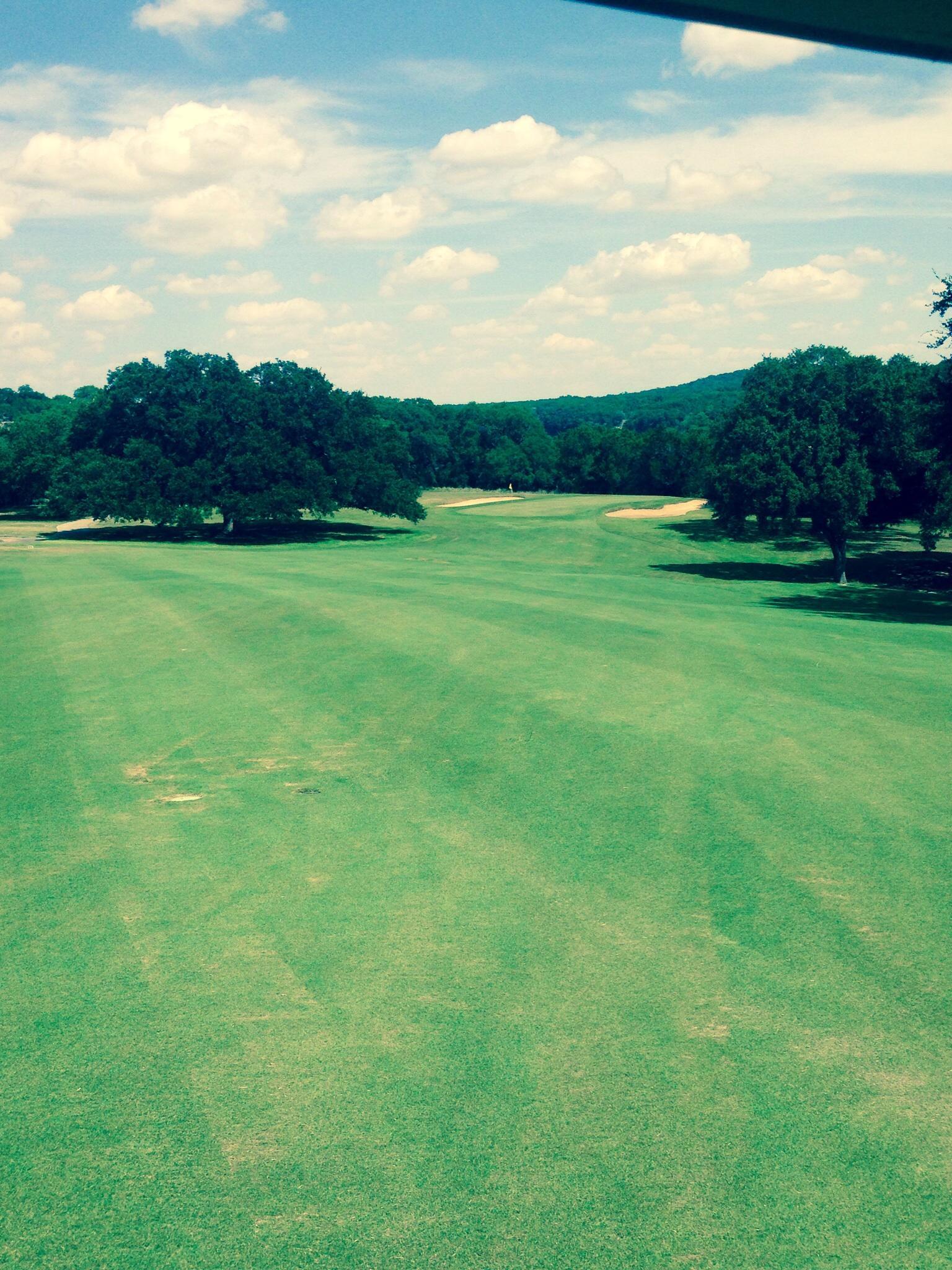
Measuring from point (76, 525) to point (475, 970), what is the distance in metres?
83.6

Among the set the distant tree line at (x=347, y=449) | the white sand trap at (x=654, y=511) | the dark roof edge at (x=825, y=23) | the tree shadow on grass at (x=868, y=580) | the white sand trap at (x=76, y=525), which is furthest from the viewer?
the white sand trap at (x=654, y=511)

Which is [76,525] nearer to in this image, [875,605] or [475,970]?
[875,605]

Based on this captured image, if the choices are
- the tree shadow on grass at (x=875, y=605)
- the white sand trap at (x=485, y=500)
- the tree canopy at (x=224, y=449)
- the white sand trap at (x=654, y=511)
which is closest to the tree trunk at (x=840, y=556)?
the tree shadow on grass at (x=875, y=605)

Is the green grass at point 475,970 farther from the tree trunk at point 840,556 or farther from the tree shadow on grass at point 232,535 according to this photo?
the tree shadow on grass at point 232,535

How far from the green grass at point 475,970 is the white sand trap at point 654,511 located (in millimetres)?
80411

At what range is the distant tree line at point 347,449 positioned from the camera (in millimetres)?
54344

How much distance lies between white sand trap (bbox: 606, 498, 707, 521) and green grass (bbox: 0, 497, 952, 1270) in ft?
264

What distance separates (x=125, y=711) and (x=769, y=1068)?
11127 mm

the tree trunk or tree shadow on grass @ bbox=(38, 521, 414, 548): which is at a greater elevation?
tree shadow on grass @ bbox=(38, 521, 414, 548)

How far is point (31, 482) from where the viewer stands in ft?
349

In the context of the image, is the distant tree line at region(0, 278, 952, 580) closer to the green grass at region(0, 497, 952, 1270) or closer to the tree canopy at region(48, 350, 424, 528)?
the tree canopy at region(48, 350, 424, 528)

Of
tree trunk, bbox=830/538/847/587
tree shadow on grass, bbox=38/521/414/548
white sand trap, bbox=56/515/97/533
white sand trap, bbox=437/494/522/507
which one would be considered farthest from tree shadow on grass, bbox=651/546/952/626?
white sand trap, bbox=437/494/522/507

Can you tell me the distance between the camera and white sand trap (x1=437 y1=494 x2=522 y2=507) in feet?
375

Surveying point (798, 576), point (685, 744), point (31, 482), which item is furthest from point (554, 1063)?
point (31, 482)
